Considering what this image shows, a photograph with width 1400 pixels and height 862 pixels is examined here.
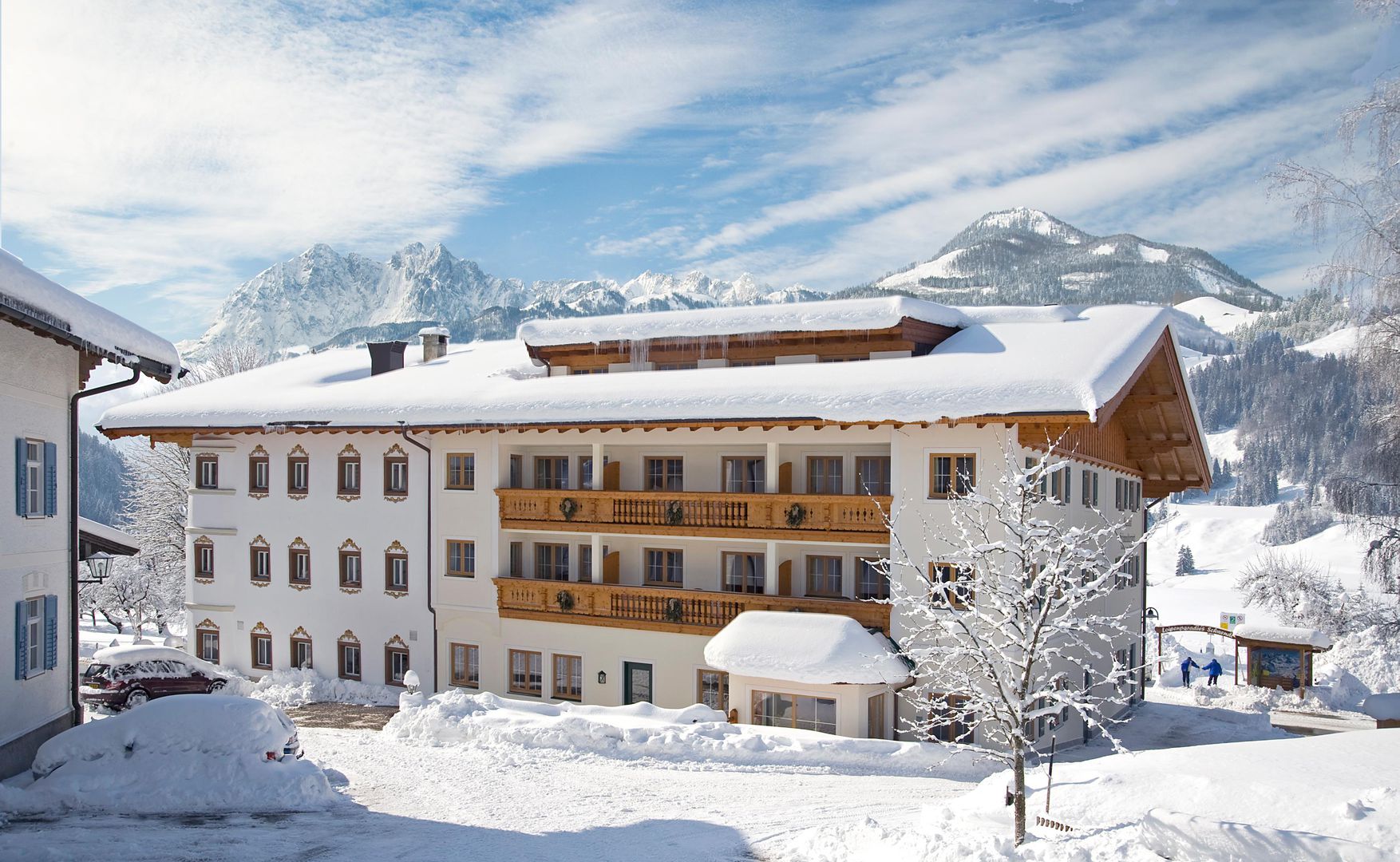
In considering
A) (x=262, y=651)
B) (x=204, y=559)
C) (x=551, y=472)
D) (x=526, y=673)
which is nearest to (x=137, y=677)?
(x=262, y=651)

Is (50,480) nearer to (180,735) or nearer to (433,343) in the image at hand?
(180,735)

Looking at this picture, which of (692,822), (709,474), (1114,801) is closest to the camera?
(1114,801)

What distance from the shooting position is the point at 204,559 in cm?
3384

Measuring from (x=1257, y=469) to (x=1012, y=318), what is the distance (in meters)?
188

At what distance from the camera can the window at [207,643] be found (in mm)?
33750

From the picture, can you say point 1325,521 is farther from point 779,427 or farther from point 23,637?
point 23,637

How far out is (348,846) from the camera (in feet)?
43.7

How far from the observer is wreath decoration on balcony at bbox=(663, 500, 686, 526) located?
26938 mm

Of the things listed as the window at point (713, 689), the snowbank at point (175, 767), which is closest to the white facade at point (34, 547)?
the snowbank at point (175, 767)

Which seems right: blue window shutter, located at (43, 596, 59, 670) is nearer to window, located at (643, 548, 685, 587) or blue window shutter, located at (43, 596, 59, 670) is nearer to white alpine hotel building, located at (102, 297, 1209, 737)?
white alpine hotel building, located at (102, 297, 1209, 737)

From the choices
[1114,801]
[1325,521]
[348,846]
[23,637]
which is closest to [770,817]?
[1114,801]

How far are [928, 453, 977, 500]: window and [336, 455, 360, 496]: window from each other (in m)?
17.1

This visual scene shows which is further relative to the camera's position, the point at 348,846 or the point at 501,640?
the point at 501,640

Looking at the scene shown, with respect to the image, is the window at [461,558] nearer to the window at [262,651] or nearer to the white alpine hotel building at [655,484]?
the white alpine hotel building at [655,484]
